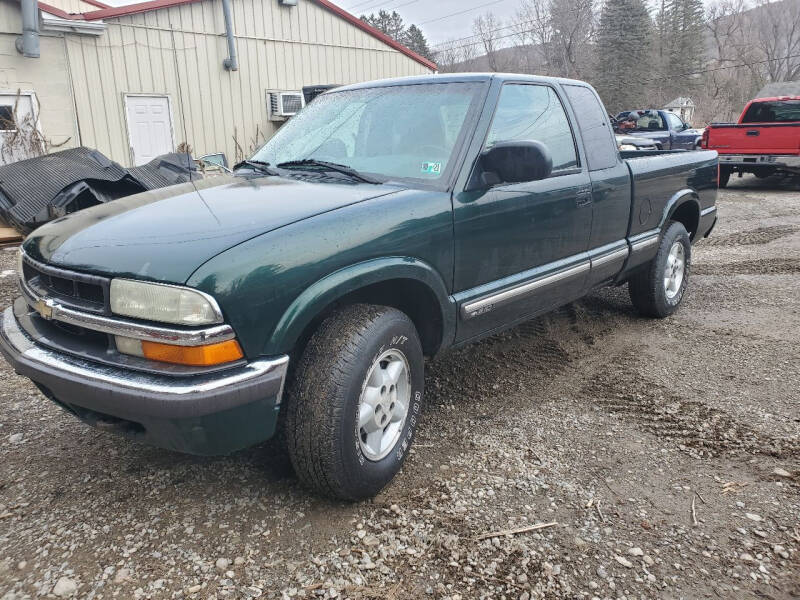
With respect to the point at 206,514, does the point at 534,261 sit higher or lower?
higher

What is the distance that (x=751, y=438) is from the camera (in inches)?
124

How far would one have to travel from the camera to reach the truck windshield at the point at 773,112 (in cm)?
1271

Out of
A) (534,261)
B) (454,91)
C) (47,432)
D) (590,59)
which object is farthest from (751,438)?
(590,59)

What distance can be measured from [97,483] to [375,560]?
1371mm

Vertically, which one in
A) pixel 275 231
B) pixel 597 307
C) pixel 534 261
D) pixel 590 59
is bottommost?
pixel 597 307

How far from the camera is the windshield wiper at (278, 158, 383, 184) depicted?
298 centimetres

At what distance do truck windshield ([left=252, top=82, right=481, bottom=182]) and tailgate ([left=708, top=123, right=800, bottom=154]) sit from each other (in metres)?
11.6

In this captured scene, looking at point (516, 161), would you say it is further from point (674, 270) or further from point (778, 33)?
point (778, 33)

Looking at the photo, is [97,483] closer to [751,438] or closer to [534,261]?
[534,261]

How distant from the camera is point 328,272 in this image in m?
2.32

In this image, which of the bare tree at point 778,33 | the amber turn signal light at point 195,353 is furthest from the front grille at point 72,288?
the bare tree at point 778,33

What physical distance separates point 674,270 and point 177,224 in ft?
14.1

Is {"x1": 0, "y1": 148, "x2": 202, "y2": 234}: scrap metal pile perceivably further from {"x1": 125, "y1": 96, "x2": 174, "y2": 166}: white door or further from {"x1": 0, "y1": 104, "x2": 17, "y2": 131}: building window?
{"x1": 125, "y1": 96, "x2": 174, "y2": 166}: white door

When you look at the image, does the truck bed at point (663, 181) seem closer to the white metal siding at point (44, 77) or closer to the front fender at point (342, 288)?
the front fender at point (342, 288)
